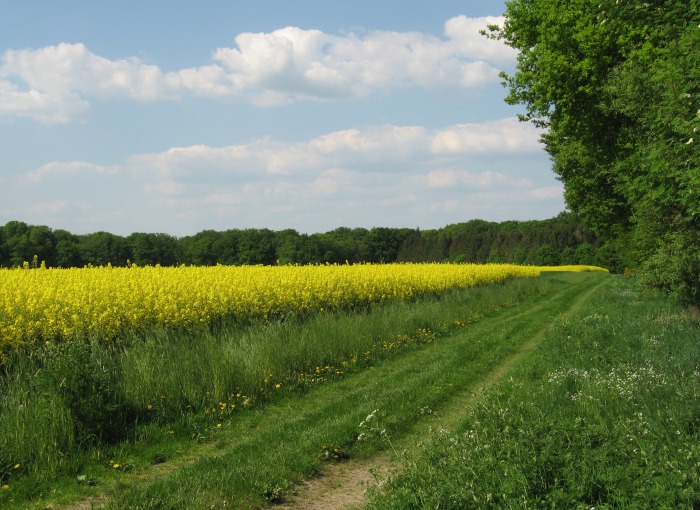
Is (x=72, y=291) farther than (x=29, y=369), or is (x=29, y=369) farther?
(x=72, y=291)

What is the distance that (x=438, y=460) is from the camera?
17.9ft

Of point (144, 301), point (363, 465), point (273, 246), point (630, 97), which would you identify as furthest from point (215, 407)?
point (273, 246)

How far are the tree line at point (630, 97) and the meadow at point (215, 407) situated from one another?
3.84 metres

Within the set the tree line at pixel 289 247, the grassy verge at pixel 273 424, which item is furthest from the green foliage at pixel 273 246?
the grassy verge at pixel 273 424

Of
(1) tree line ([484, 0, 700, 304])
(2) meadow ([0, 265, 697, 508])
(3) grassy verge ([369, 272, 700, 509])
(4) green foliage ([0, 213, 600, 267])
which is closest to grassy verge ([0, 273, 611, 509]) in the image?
(2) meadow ([0, 265, 697, 508])

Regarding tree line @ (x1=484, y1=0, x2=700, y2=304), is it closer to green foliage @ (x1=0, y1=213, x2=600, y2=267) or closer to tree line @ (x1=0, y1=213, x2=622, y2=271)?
green foliage @ (x1=0, y1=213, x2=600, y2=267)

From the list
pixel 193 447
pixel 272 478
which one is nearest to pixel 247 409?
pixel 193 447

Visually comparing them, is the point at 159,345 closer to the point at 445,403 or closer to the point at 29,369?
the point at 29,369

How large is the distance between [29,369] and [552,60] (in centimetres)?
1762

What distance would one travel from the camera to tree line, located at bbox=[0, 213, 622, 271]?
33.6 meters

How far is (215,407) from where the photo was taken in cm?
892

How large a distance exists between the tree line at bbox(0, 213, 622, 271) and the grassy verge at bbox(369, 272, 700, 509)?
18.7m

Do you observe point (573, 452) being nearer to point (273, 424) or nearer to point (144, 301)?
point (273, 424)

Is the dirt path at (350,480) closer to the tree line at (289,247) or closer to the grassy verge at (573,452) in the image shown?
the grassy verge at (573,452)
